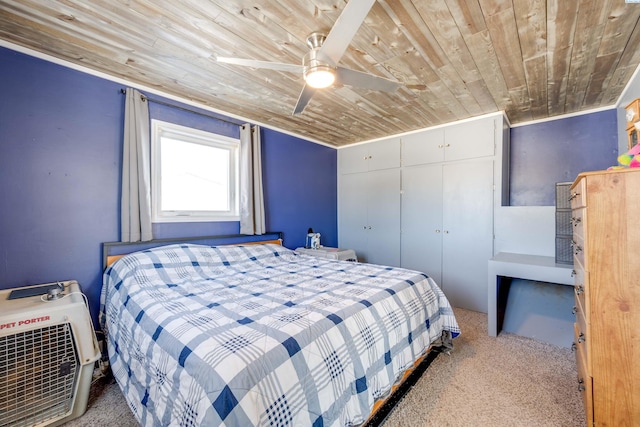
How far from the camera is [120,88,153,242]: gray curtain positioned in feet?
7.88

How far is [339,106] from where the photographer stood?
2.99 meters

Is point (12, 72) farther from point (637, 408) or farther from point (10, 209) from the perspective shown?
point (637, 408)

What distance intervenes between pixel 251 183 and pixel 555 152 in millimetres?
3776

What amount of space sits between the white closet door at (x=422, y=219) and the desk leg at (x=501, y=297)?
81 centimetres

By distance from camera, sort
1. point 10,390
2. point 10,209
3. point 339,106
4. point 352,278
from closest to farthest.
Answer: point 10,390 → point 10,209 → point 352,278 → point 339,106

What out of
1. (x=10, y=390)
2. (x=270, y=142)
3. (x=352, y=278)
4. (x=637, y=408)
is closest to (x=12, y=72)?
(x=10, y=390)

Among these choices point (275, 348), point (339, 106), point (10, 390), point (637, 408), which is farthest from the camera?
point (339, 106)

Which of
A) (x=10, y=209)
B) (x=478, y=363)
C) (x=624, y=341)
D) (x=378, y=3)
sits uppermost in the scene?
(x=378, y=3)

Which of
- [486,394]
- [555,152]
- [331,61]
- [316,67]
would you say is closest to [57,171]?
[316,67]

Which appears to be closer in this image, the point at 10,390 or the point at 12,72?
the point at 10,390

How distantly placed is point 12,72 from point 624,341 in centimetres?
406

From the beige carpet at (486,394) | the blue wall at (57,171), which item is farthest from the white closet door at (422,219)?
the blue wall at (57,171)

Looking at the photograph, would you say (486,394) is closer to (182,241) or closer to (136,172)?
(182,241)

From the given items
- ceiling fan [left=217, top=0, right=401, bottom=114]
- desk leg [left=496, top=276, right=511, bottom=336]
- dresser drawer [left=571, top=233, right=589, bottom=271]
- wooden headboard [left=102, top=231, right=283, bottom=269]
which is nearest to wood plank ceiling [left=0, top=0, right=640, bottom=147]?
ceiling fan [left=217, top=0, right=401, bottom=114]
